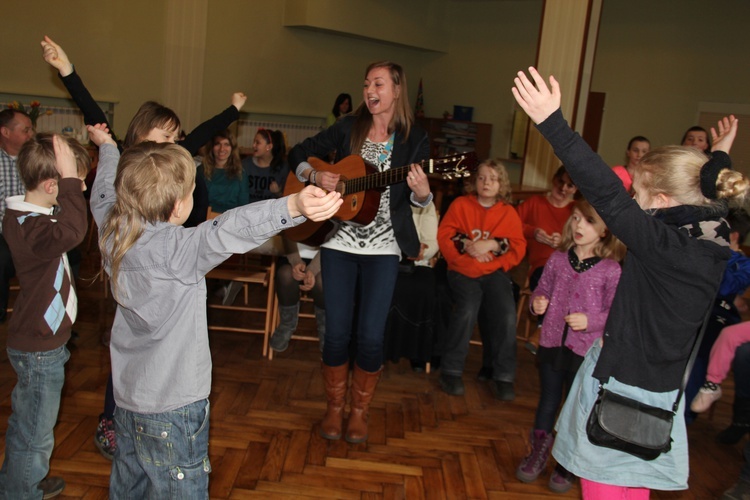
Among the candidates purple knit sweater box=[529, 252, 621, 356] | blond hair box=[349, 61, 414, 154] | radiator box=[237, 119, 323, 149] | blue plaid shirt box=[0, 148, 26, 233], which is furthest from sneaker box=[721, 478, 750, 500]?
radiator box=[237, 119, 323, 149]

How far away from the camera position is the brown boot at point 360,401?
10.1ft

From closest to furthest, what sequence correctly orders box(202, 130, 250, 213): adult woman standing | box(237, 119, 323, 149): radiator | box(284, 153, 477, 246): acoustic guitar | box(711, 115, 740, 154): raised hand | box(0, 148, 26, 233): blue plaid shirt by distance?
box(711, 115, 740, 154): raised hand < box(284, 153, 477, 246): acoustic guitar < box(0, 148, 26, 233): blue plaid shirt < box(202, 130, 250, 213): adult woman standing < box(237, 119, 323, 149): radiator

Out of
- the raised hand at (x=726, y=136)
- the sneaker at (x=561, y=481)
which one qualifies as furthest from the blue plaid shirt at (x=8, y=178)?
the raised hand at (x=726, y=136)

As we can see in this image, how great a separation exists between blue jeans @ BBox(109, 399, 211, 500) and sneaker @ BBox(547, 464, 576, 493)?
1646mm

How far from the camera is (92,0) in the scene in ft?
25.3

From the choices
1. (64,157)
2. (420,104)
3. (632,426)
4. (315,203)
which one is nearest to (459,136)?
(420,104)

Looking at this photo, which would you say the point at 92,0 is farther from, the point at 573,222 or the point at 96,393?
the point at 573,222

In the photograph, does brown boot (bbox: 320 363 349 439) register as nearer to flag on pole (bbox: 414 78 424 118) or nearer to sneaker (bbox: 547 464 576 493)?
sneaker (bbox: 547 464 576 493)

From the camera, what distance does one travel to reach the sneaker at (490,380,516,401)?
12.5 ft

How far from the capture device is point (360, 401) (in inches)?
124

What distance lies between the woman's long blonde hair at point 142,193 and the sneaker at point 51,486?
117 centimetres

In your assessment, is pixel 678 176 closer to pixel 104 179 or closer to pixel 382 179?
pixel 382 179

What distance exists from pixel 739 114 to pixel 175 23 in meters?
7.33

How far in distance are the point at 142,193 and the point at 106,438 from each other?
4.80ft
